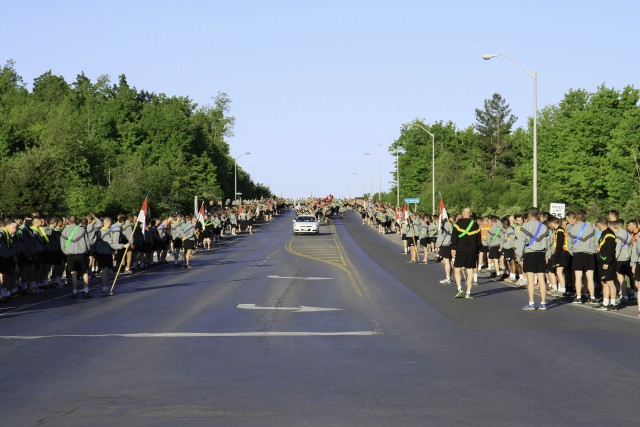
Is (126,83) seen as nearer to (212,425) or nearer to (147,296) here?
(147,296)

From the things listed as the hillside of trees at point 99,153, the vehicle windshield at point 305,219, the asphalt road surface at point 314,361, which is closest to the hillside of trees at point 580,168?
the vehicle windshield at point 305,219

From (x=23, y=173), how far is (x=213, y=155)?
60.6 m

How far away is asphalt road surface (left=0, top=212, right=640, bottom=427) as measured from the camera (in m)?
7.69

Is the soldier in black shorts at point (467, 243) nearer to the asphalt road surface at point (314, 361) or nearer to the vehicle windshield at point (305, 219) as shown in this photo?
the asphalt road surface at point (314, 361)

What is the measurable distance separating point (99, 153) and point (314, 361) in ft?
237

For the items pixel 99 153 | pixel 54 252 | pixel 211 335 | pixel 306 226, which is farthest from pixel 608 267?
pixel 99 153

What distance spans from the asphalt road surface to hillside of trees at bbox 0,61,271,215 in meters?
38.3

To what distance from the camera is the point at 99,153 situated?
260 ft

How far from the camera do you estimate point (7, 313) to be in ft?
53.1

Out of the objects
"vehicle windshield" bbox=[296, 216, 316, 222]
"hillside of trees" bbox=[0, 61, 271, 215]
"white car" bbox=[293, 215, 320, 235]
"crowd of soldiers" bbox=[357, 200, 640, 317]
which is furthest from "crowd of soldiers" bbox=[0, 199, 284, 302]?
"vehicle windshield" bbox=[296, 216, 316, 222]

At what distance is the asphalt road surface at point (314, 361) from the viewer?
7688 mm

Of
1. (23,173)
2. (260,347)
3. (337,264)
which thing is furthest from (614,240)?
(23,173)

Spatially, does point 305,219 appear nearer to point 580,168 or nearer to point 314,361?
point 580,168

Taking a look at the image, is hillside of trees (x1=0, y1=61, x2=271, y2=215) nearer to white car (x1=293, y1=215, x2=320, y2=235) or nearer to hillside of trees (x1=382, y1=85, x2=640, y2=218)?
white car (x1=293, y1=215, x2=320, y2=235)
